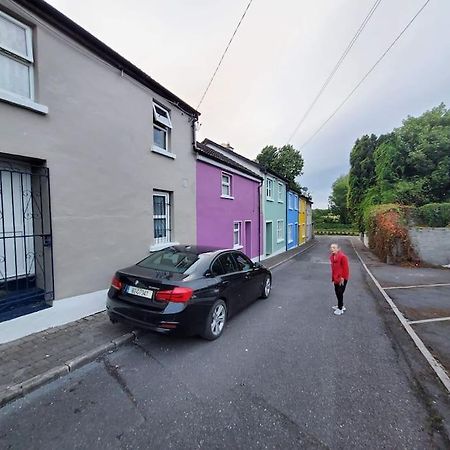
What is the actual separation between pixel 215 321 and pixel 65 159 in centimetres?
404

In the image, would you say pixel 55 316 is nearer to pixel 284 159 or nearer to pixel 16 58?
pixel 16 58

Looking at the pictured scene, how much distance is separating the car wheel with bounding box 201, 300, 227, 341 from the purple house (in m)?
4.58

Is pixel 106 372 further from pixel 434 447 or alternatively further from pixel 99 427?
pixel 434 447

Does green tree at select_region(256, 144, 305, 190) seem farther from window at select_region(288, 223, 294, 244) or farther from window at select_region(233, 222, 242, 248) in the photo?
window at select_region(233, 222, 242, 248)

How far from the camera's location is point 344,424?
252 cm

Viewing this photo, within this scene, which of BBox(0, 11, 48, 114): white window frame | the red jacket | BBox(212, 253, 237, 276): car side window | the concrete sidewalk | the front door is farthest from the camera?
the front door

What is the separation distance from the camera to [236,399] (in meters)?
2.86

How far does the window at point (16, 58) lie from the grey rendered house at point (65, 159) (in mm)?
14

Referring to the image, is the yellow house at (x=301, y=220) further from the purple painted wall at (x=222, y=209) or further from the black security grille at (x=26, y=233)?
the black security grille at (x=26, y=233)

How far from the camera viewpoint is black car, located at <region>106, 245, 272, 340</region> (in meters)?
3.78

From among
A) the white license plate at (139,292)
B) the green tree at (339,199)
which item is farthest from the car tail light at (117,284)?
the green tree at (339,199)

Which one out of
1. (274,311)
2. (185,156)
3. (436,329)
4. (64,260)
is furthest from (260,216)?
(64,260)

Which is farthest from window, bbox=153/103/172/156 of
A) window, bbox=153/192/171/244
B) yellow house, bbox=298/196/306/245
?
yellow house, bbox=298/196/306/245

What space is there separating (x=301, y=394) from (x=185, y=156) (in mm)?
7000
